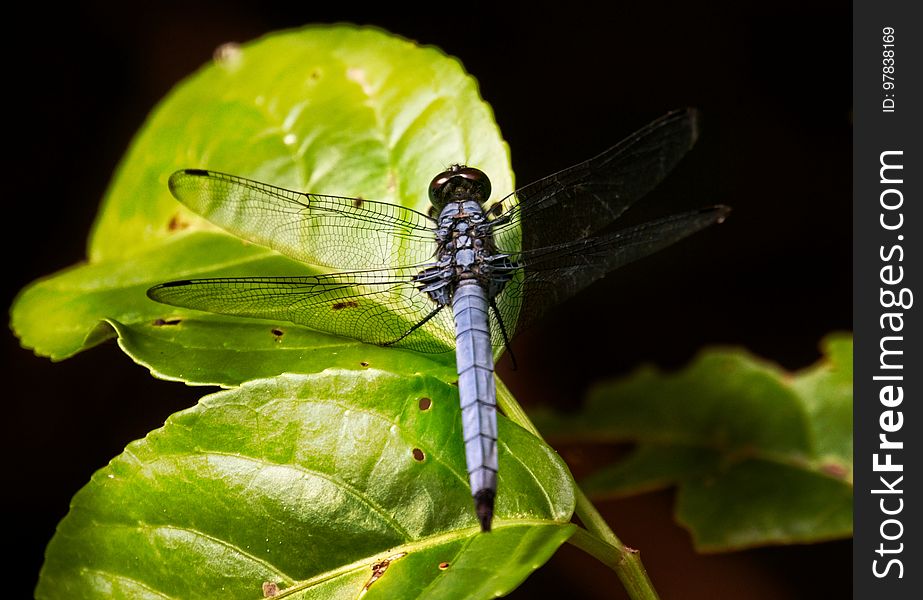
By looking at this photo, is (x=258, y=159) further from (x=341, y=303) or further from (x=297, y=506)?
(x=297, y=506)

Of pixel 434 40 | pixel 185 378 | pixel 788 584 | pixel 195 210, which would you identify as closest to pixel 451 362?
pixel 185 378

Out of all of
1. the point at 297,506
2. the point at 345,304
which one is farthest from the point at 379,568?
the point at 345,304

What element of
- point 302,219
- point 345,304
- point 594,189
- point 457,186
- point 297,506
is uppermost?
point 594,189

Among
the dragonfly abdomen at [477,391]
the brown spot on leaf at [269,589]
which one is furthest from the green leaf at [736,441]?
the brown spot on leaf at [269,589]

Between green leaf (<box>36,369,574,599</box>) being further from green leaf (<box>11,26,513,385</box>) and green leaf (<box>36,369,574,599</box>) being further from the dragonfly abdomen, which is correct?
green leaf (<box>11,26,513,385</box>)

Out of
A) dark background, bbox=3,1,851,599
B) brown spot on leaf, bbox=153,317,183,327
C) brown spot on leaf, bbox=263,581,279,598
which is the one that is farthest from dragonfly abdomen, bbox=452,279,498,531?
dark background, bbox=3,1,851,599

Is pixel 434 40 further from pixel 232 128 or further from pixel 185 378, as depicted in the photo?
pixel 185 378

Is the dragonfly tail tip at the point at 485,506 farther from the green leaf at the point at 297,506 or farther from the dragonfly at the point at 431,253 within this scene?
the dragonfly at the point at 431,253
